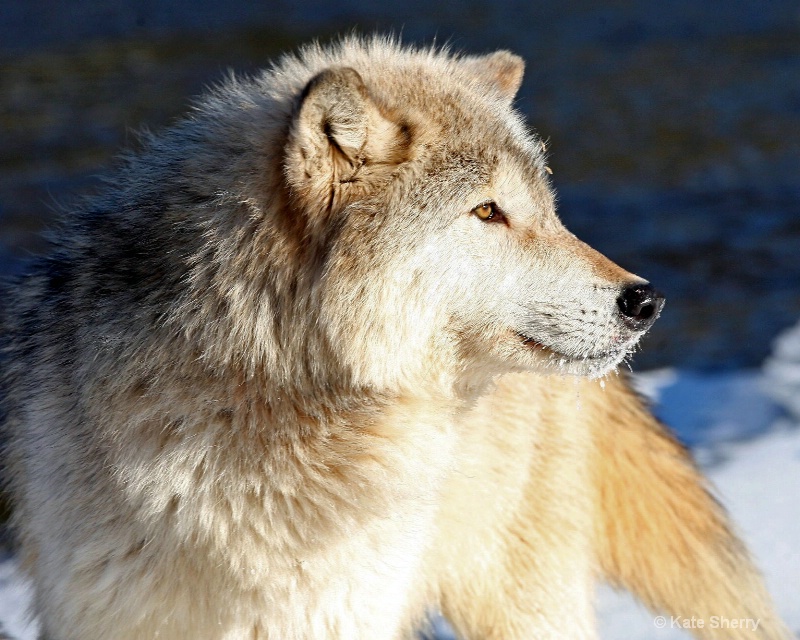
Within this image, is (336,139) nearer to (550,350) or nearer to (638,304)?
(550,350)

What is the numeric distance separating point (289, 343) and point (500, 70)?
1.42 metres

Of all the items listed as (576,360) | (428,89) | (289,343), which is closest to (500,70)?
(428,89)

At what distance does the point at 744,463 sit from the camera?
5855 millimetres

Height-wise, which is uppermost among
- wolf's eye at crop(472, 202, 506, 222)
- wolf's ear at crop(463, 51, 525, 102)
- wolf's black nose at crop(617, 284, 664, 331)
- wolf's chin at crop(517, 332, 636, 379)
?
wolf's ear at crop(463, 51, 525, 102)

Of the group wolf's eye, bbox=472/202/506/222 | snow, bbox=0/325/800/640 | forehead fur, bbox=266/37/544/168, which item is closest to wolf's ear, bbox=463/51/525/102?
forehead fur, bbox=266/37/544/168

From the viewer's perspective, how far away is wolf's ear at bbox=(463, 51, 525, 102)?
3635mm

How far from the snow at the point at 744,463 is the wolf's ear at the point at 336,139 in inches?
80.8

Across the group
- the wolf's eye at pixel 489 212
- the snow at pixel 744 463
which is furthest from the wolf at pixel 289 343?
the snow at pixel 744 463

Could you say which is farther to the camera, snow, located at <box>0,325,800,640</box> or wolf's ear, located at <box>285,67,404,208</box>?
snow, located at <box>0,325,800,640</box>

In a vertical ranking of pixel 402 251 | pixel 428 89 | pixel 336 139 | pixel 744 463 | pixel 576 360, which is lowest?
pixel 744 463

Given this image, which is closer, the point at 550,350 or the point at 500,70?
the point at 550,350

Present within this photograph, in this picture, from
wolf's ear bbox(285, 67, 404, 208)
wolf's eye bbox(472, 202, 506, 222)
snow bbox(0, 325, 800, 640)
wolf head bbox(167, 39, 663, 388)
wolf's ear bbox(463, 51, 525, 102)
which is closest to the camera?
wolf's ear bbox(285, 67, 404, 208)

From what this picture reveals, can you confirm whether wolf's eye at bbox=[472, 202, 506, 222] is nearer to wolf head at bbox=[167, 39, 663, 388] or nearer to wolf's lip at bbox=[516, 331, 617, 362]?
wolf head at bbox=[167, 39, 663, 388]

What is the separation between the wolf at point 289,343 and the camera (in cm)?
294
